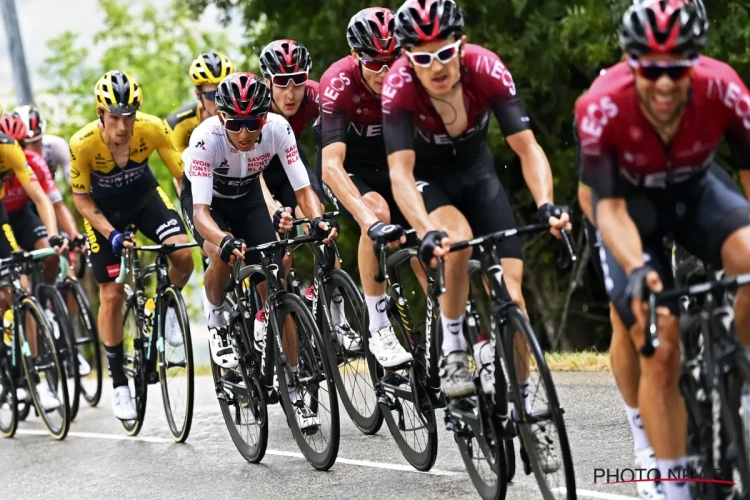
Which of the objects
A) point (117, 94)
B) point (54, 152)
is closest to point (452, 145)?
point (117, 94)

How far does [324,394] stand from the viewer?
7.74 metres

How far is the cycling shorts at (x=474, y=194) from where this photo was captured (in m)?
6.33

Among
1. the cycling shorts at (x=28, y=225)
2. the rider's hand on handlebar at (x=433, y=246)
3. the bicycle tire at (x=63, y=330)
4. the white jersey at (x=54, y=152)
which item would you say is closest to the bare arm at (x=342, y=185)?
the rider's hand on handlebar at (x=433, y=246)

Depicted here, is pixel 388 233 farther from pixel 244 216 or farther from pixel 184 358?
pixel 184 358

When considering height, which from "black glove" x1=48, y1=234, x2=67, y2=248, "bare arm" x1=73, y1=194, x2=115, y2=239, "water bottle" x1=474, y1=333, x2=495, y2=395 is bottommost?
"water bottle" x1=474, y1=333, x2=495, y2=395

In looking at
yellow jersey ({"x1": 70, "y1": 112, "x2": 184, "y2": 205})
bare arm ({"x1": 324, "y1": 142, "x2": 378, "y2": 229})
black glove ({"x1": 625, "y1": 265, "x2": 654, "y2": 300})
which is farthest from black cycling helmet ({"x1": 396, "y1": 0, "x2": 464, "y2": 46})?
yellow jersey ({"x1": 70, "y1": 112, "x2": 184, "y2": 205})

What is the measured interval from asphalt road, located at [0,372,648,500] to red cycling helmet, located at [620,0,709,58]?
2251mm

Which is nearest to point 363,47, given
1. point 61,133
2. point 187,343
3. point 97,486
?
point 187,343

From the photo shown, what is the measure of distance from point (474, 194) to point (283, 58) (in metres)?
2.99

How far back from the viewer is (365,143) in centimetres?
813

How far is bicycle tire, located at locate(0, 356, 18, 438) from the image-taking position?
10.5m

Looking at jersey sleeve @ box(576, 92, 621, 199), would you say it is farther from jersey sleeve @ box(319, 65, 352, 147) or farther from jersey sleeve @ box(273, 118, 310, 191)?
jersey sleeve @ box(273, 118, 310, 191)

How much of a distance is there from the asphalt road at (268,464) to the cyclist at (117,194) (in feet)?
2.11

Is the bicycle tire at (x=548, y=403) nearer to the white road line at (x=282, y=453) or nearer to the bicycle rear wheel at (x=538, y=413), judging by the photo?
the bicycle rear wheel at (x=538, y=413)
